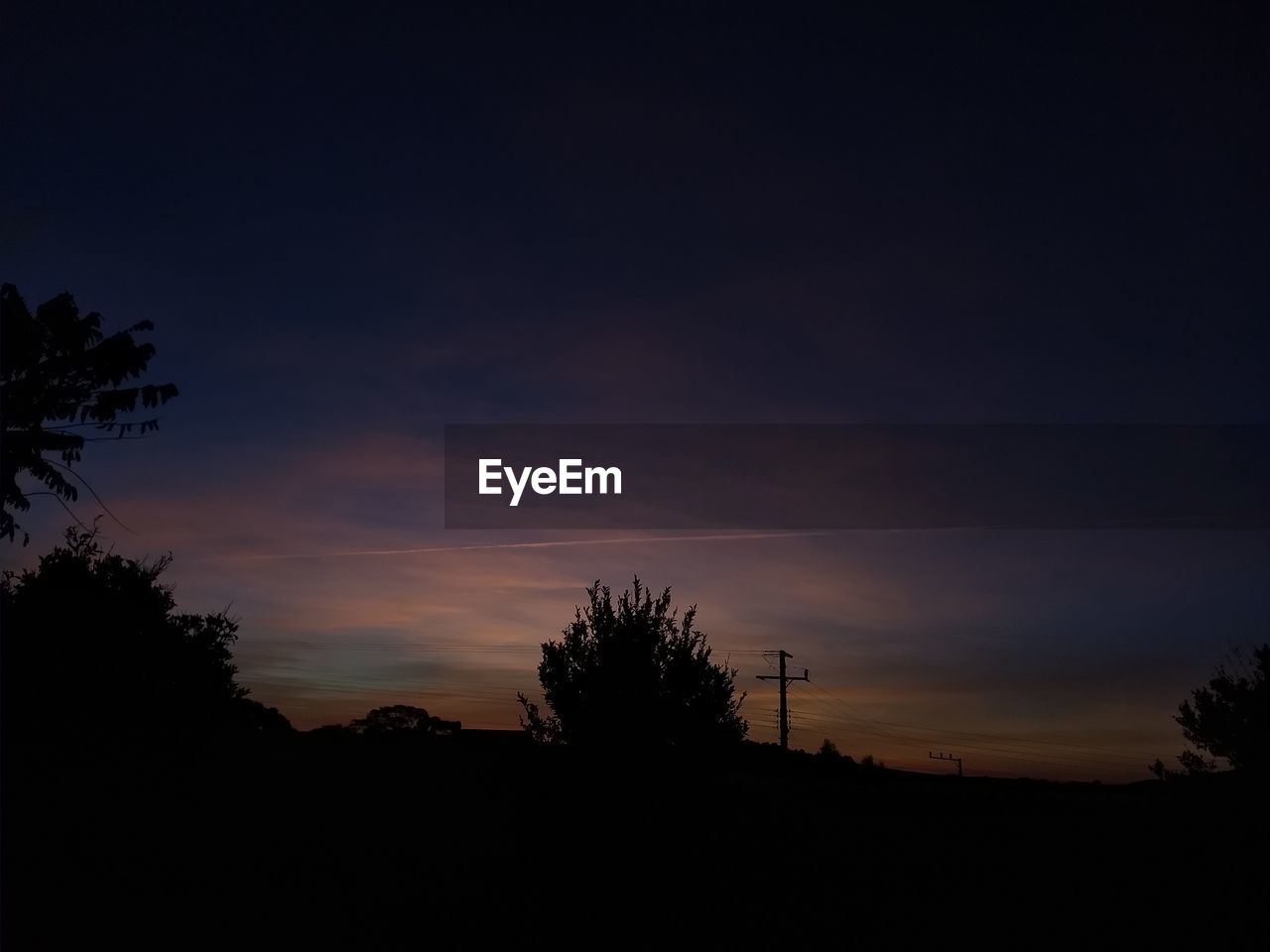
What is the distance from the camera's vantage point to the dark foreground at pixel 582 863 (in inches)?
615

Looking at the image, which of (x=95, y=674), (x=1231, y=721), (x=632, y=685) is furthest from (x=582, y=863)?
(x=1231, y=721)

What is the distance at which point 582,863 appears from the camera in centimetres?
1545

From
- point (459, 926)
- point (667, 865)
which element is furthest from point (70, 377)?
point (667, 865)

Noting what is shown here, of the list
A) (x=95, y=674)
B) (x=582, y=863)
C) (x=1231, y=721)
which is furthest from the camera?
(x=1231, y=721)

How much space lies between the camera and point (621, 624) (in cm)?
1923

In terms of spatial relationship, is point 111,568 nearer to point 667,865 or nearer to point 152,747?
point 152,747

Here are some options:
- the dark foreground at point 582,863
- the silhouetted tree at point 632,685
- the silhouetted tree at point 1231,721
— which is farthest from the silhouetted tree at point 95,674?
the silhouetted tree at point 1231,721

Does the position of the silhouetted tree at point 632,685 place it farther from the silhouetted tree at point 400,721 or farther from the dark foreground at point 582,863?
the silhouetted tree at point 400,721

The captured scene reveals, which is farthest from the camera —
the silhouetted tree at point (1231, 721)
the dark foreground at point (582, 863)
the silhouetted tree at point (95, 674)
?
the silhouetted tree at point (1231, 721)

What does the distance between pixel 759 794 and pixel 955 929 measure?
7.58m

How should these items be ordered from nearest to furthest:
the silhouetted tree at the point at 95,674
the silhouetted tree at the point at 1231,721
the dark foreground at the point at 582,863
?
the dark foreground at the point at 582,863, the silhouetted tree at the point at 95,674, the silhouetted tree at the point at 1231,721

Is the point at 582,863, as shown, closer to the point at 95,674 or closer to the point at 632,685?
the point at 632,685

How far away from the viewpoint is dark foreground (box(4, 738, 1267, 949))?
1563cm

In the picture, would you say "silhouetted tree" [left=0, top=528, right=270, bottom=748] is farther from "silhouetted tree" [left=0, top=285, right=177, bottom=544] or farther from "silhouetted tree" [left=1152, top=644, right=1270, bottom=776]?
"silhouetted tree" [left=1152, top=644, right=1270, bottom=776]
